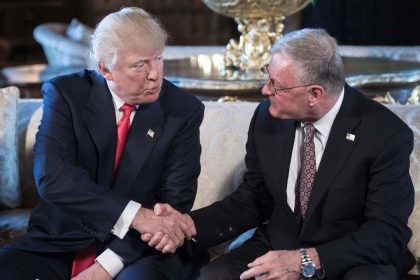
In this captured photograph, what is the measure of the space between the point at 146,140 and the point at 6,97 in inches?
30.9

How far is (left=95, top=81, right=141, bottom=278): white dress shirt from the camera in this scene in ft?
8.02

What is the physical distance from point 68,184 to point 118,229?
197mm

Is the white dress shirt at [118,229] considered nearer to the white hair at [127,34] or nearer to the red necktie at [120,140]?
the red necktie at [120,140]

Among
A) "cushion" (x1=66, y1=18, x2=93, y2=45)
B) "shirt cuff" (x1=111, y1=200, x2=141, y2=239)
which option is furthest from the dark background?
"shirt cuff" (x1=111, y1=200, x2=141, y2=239)

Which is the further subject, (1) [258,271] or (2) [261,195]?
(2) [261,195]

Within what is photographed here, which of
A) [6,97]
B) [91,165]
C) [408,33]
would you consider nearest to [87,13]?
[408,33]

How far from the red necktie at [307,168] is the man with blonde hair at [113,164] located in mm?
357

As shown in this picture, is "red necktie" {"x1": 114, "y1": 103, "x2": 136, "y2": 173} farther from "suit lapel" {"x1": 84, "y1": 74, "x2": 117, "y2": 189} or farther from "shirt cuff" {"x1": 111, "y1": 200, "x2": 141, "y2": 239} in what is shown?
"shirt cuff" {"x1": 111, "y1": 200, "x2": 141, "y2": 239}

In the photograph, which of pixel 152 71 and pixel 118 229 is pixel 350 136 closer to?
pixel 152 71

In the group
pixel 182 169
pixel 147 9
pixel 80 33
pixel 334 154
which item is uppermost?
pixel 334 154

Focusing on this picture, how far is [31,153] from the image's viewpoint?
318cm

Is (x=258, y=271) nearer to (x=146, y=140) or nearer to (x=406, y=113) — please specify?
(x=146, y=140)

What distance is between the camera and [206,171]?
297 centimetres

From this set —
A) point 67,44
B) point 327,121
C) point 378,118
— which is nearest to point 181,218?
point 327,121
